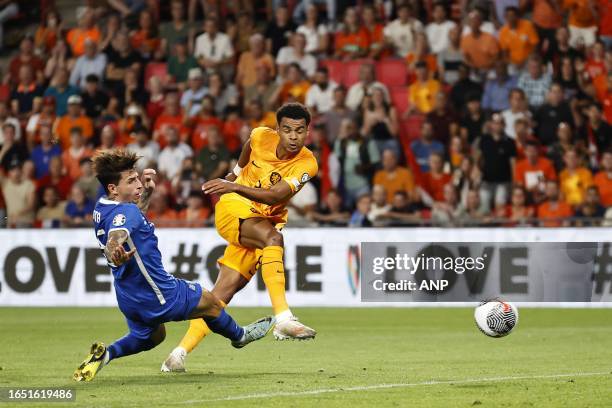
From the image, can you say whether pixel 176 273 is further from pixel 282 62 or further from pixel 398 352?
pixel 398 352

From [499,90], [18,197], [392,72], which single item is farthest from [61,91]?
[499,90]

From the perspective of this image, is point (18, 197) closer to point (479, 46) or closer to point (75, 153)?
point (75, 153)

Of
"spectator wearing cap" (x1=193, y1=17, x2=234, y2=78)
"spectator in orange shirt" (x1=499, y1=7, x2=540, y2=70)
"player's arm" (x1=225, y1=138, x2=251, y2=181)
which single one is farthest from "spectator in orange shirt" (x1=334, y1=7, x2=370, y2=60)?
"player's arm" (x1=225, y1=138, x2=251, y2=181)

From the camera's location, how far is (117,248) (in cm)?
862

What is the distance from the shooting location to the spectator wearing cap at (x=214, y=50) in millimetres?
22031

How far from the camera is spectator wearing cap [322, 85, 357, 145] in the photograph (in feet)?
65.6

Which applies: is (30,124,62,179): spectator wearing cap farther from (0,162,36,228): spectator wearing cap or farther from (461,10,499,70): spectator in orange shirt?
(461,10,499,70): spectator in orange shirt

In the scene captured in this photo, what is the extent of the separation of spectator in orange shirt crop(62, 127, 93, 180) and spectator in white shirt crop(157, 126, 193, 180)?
1.20 meters

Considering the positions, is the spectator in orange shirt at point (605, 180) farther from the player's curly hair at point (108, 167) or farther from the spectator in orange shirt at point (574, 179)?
the player's curly hair at point (108, 167)

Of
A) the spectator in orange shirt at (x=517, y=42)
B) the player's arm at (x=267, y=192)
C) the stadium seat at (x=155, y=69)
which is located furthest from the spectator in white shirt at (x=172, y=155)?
the player's arm at (x=267, y=192)

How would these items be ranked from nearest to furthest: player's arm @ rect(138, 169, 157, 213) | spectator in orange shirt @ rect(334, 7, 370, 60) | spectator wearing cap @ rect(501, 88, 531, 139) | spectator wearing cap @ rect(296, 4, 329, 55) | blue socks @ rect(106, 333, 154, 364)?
1. blue socks @ rect(106, 333, 154, 364)
2. player's arm @ rect(138, 169, 157, 213)
3. spectator wearing cap @ rect(501, 88, 531, 139)
4. spectator in orange shirt @ rect(334, 7, 370, 60)
5. spectator wearing cap @ rect(296, 4, 329, 55)

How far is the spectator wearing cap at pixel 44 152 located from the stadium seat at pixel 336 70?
15.3 feet

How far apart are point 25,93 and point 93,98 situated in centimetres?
148

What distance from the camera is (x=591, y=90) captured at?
19922 millimetres
